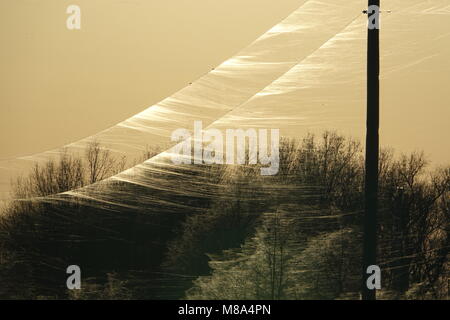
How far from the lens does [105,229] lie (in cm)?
937

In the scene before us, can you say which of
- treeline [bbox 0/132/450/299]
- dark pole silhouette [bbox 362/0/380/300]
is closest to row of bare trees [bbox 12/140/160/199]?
treeline [bbox 0/132/450/299]

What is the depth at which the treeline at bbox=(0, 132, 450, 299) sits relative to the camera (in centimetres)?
874

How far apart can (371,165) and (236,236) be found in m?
4.34

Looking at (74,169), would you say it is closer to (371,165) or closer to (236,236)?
(236,236)

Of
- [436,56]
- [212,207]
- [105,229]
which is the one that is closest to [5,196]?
[105,229]

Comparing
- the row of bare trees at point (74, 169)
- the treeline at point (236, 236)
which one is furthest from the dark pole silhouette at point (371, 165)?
the row of bare trees at point (74, 169)

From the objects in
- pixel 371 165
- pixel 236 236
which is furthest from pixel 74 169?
pixel 371 165

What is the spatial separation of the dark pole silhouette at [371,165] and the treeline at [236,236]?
1710mm

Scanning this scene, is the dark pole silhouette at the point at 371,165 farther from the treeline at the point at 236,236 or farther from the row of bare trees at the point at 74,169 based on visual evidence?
the row of bare trees at the point at 74,169

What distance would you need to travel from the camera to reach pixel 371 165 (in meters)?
6.41

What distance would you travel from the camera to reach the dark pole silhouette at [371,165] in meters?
6.41

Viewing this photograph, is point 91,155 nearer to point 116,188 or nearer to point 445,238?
point 116,188
